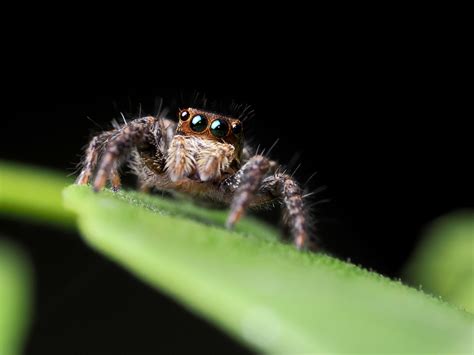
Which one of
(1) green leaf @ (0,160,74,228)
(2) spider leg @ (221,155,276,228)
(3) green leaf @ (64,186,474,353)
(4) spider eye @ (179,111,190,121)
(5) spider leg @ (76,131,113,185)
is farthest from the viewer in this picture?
(4) spider eye @ (179,111,190,121)

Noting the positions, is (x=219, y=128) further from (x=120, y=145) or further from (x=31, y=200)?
(x=31, y=200)

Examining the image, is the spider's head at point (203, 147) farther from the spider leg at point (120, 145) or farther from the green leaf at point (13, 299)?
the green leaf at point (13, 299)

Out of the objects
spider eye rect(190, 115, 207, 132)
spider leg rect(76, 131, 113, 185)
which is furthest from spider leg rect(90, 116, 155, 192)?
spider eye rect(190, 115, 207, 132)

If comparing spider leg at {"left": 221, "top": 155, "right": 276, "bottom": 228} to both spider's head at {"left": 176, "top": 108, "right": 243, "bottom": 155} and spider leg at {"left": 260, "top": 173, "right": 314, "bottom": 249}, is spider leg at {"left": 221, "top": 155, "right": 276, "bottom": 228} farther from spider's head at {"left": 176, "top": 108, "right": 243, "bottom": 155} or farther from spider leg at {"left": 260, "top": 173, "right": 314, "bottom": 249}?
spider's head at {"left": 176, "top": 108, "right": 243, "bottom": 155}

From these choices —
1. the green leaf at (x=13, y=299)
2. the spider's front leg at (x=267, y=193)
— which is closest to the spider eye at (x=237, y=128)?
the spider's front leg at (x=267, y=193)

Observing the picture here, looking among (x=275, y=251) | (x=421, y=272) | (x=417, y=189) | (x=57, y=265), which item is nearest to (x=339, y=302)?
(x=275, y=251)

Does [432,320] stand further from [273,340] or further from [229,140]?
[229,140]
